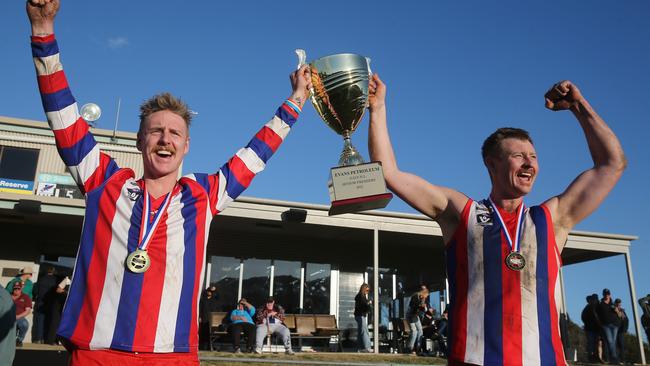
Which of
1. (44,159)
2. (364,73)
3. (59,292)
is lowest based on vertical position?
(59,292)

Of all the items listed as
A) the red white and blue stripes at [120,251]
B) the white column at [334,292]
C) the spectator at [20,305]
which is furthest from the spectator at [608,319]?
the red white and blue stripes at [120,251]

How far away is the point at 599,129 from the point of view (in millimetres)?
2477

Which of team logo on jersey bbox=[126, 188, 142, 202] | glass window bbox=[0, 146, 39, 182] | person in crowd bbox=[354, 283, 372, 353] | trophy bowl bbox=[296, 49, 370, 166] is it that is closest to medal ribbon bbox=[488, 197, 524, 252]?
trophy bowl bbox=[296, 49, 370, 166]

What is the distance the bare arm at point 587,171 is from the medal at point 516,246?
0.17 m

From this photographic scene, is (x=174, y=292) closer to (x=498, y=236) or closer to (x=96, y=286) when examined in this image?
(x=96, y=286)

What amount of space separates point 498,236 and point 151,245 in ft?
5.11

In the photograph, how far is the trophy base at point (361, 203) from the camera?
263cm

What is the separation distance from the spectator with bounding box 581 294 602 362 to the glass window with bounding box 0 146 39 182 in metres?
15.9

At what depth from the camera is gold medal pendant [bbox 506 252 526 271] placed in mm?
2273

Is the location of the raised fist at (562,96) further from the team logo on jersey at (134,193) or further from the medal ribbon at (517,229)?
the team logo on jersey at (134,193)

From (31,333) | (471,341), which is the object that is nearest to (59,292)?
(31,333)

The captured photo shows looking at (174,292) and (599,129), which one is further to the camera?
(599,129)

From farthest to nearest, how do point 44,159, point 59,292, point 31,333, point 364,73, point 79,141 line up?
point 44,159 < point 31,333 < point 59,292 < point 364,73 < point 79,141

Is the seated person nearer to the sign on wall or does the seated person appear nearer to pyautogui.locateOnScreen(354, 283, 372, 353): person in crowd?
pyautogui.locateOnScreen(354, 283, 372, 353): person in crowd
